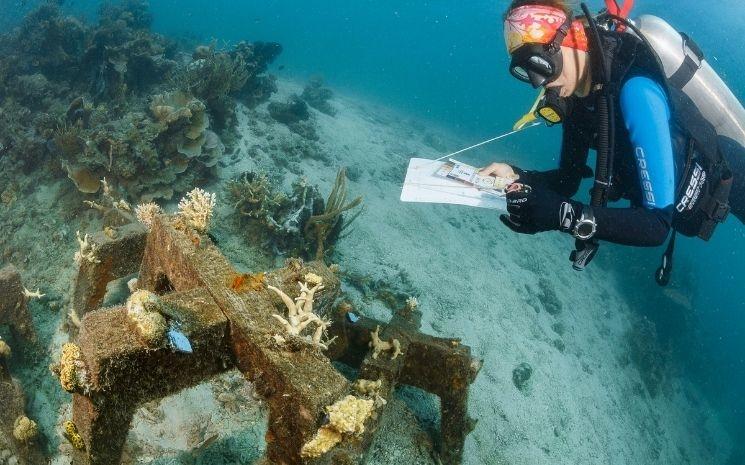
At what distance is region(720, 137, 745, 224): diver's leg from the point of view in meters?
4.13

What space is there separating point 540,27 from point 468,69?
11446 centimetres

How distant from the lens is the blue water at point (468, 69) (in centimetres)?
1822

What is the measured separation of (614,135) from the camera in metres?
3.10

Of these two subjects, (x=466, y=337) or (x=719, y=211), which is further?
(x=466, y=337)

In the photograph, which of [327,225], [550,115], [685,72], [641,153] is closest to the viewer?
[641,153]

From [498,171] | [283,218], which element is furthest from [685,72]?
[283,218]

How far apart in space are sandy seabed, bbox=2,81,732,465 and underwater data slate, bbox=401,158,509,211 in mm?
2558

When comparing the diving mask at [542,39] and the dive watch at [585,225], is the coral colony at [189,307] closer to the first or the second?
the dive watch at [585,225]

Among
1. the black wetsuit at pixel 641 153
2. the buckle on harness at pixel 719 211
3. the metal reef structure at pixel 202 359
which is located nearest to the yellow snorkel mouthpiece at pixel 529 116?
the black wetsuit at pixel 641 153

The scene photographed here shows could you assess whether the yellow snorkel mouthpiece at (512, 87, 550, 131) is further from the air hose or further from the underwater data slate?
the underwater data slate

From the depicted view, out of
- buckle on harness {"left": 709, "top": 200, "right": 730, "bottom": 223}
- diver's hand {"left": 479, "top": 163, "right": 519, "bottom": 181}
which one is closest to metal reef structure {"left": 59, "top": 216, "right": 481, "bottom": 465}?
diver's hand {"left": 479, "top": 163, "right": 519, "bottom": 181}

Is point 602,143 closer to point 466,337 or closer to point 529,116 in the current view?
point 529,116

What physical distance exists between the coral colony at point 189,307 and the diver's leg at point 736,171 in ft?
11.0

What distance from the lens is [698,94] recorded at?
432cm
